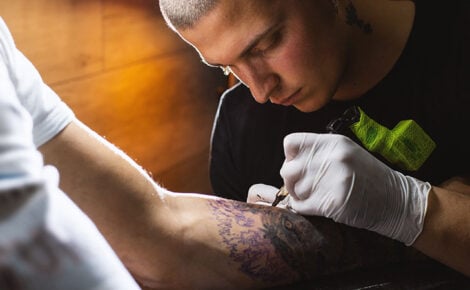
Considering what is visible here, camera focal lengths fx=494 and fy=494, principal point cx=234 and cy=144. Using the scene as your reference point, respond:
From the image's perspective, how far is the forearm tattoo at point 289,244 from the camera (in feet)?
4.07

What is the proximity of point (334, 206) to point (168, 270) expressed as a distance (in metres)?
0.48

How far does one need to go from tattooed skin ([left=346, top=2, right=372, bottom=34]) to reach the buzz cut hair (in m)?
0.53

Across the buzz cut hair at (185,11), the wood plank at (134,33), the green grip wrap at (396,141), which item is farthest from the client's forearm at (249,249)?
the wood plank at (134,33)

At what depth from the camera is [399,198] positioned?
4.60 ft

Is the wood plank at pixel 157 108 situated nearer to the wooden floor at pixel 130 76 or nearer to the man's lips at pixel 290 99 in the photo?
the wooden floor at pixel 130 76

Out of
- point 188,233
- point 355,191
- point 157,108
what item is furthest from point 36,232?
point 157,108

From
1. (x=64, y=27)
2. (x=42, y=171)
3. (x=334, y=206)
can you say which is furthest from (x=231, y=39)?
(x=64, y=27)

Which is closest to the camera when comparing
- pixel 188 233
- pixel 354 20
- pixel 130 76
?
pixel 188 233

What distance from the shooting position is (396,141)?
146 centimetres

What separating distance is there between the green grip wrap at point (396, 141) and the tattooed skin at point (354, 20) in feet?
1.43

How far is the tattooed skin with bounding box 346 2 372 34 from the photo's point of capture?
1.75 m

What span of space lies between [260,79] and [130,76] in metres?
1.70

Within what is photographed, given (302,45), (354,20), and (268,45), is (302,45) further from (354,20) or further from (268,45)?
(354,20)

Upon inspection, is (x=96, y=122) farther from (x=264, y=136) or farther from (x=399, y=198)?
(x=399, y=198)
